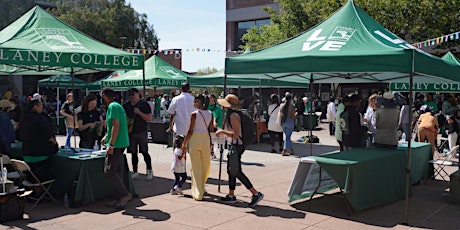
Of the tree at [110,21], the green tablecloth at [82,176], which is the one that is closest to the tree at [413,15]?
the green tablecloth at [82,176]

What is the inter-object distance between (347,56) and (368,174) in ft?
5.77

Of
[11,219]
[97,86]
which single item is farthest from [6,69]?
[97,86]

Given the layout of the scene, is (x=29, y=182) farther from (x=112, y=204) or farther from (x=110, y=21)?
(x=110, y=21)

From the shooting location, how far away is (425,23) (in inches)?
869

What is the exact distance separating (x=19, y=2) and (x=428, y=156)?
119 ft

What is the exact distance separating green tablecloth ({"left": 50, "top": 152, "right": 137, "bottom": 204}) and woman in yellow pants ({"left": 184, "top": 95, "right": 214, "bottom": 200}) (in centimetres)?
116

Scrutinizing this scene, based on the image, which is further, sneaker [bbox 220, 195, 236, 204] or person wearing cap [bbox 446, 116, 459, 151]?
person wearing cap [bbox 446, 116, 459, 151]

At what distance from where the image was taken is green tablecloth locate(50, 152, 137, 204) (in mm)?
7324

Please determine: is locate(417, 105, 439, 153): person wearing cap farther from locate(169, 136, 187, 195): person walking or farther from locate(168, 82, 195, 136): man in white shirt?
locate(169, 136, 187, 195): person walking

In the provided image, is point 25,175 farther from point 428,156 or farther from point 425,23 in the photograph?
point 425,23

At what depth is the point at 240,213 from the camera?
7.04 m

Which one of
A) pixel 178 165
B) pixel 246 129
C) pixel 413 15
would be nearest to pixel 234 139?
pixel 246 129

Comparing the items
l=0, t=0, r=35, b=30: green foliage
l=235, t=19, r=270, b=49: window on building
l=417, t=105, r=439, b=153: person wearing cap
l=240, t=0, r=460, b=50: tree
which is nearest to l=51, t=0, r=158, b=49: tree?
l=0, t=0, r=35, b=30: green foliage

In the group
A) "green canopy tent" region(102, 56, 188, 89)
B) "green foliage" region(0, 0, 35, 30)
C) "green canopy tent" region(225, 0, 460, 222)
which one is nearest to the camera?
"green canopy tent" region(225, 0, 460, 222)
